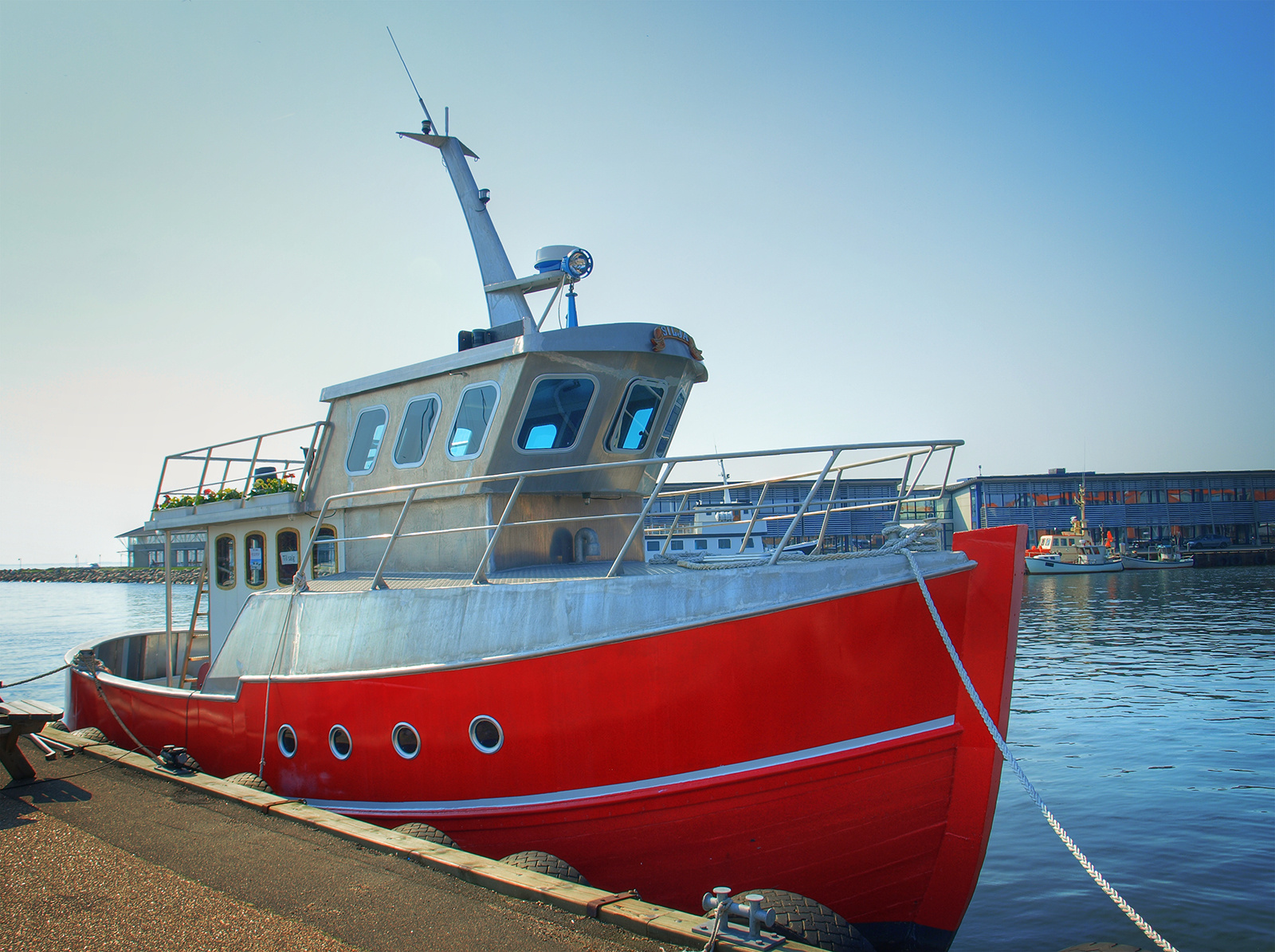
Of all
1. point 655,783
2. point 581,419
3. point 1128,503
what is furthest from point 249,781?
point 1128,503

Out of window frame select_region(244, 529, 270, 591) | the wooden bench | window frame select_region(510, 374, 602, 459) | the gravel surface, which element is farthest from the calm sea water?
the wooden bench

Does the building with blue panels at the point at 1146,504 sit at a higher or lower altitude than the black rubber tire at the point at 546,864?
higher

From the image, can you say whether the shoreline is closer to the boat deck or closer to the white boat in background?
the white boat in background

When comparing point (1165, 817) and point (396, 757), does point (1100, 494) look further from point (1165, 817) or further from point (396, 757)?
point (396, 757)

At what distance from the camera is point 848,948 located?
4426 millimetres

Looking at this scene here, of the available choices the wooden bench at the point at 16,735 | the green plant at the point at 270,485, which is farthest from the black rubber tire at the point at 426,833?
the green plant at the point at 270,485

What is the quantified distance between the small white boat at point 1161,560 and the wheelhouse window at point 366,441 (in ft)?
213

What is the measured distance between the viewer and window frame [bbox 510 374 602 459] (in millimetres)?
7398

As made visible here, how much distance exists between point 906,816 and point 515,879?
2.50 metres

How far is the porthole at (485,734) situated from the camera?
5.76 meters

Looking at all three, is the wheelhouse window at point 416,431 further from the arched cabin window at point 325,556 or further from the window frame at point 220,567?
the window frame at point 220,567

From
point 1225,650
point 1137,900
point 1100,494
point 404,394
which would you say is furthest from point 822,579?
point 1100,494

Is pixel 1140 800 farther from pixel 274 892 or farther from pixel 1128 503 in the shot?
pixel 1128 503

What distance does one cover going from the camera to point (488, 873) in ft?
15.4
